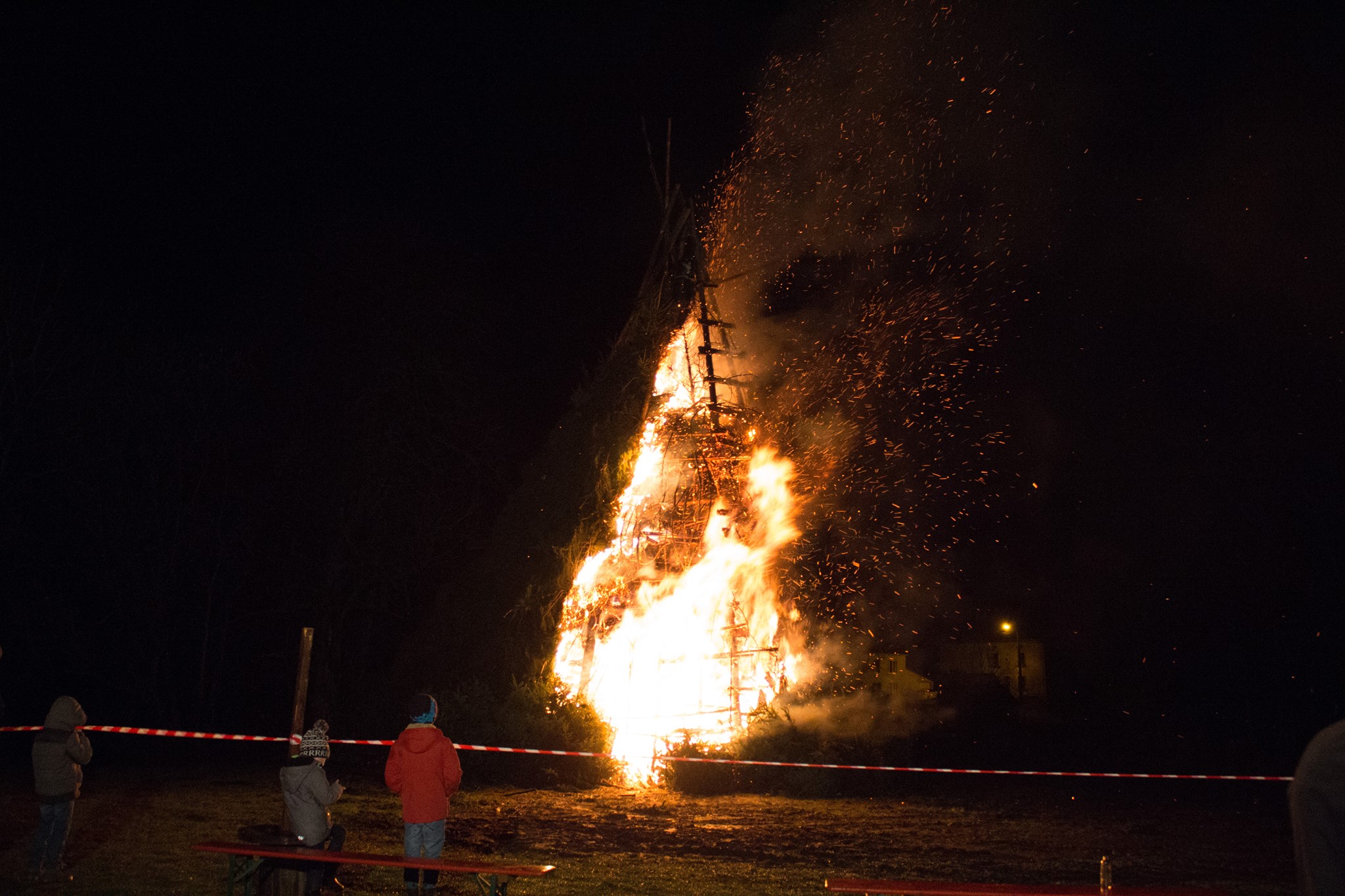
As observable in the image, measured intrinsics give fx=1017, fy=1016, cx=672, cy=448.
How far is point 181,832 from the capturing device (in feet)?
30.3

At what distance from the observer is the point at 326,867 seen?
6.50m

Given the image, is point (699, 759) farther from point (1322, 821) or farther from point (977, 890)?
point (1322, 821)

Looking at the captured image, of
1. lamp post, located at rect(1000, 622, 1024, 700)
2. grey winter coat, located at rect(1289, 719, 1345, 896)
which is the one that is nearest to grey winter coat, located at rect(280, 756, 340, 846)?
grey winter coat, located at rect(1289, 719, 1345, 896)

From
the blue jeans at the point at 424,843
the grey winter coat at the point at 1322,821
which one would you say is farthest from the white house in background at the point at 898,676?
the grey winter coat at the point at 1322,821

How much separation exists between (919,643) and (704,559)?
1163 inches

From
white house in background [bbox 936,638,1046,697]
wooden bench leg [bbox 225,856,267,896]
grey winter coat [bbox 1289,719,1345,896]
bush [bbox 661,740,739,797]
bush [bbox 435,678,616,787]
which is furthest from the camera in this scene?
white house in background [bbox 936,638,1046,697]

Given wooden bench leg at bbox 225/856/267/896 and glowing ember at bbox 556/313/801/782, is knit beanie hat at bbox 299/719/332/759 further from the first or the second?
glowing ember at bbox 556/313/801/782

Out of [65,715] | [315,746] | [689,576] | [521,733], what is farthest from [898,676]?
[315,746]

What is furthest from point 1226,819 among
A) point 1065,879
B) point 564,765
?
point 564,765

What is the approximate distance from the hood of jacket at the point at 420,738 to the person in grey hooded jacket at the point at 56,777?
2285mm

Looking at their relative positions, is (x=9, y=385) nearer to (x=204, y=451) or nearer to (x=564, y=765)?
(x=204, y=451)

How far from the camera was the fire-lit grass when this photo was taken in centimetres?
779

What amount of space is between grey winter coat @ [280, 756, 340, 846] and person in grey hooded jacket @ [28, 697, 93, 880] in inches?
70.5

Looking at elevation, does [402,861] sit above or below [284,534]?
below
